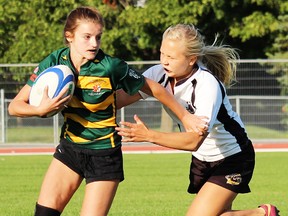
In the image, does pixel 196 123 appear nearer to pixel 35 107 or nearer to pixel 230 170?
pixel 230 170

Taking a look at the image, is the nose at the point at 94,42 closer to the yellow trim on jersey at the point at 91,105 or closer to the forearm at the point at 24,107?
the yellow trim on jersey at the point at 91,105

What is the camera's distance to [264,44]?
2648cm

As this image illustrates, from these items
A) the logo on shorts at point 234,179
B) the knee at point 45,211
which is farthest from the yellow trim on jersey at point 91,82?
the logo on shorts at point 234,179

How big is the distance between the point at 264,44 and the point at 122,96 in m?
20.3

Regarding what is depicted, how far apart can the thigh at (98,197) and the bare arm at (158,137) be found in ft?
1.24

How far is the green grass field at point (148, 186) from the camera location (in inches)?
372

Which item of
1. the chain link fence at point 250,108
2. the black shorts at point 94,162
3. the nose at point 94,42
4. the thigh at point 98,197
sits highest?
the nose at point 94,42

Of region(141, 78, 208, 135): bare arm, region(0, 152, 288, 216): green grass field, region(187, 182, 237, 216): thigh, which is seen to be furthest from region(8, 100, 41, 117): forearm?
region(0, 152, 288, 216): green grass field

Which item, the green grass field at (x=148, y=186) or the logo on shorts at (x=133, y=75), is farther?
the green grass field at (x=148, y=186)

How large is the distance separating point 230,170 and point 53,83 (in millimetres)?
1645

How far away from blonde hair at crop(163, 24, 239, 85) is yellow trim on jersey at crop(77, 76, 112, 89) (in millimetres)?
644

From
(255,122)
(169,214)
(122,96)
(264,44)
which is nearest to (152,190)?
(169,214)

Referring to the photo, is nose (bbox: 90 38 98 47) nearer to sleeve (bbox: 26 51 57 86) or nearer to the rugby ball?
the rugby ball

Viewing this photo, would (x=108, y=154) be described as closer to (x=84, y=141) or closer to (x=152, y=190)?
(x=84, y=141)
